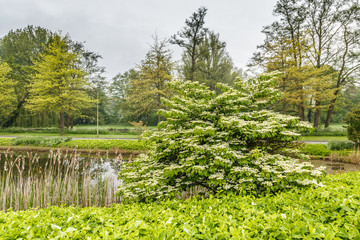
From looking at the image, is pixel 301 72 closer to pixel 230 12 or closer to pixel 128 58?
pixel 230 12

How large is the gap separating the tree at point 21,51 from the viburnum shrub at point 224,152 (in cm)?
3310

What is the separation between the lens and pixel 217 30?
31.5 m

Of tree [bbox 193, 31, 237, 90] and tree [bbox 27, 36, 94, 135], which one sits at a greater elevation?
tree [bbox 193, 31, 237, 90]

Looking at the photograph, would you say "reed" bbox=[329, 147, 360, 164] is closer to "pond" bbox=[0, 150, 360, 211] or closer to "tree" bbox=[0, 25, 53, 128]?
"pond" bbox=[0, 150, 360, 211]

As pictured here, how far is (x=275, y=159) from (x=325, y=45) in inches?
1054

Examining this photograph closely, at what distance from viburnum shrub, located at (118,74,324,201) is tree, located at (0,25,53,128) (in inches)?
1303

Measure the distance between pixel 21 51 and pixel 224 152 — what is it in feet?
132

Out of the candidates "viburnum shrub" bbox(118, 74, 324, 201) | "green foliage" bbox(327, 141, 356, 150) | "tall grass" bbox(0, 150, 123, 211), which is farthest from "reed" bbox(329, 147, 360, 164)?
"tall grass" bbox(0, 150, 123, 211)

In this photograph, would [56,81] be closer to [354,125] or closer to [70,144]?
[70,144]

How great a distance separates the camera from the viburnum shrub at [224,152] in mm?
3631

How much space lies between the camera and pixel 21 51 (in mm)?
31500

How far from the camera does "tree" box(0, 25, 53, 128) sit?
29000 millimetres

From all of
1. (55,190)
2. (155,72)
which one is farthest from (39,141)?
(55,190)

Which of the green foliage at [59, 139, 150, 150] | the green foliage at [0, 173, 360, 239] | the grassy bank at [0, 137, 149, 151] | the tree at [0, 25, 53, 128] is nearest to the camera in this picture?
the green foliage at [0, 173, 360, 239]
